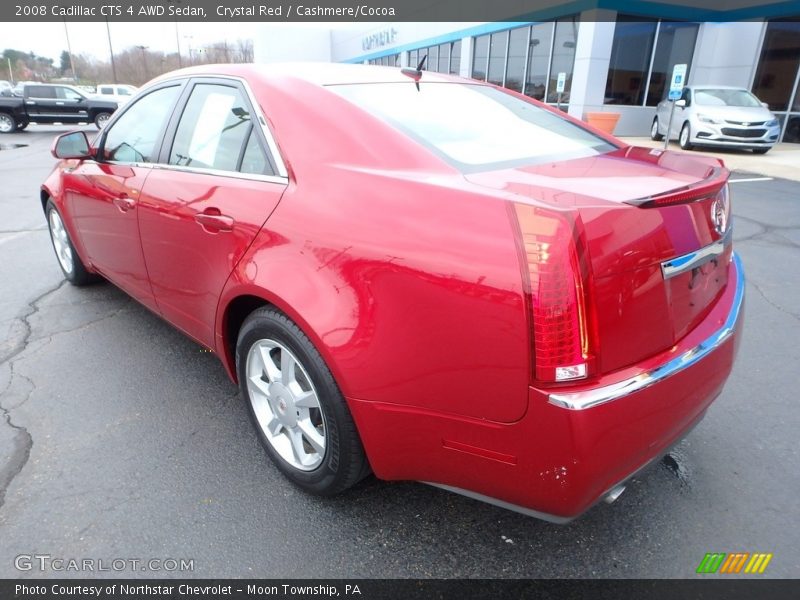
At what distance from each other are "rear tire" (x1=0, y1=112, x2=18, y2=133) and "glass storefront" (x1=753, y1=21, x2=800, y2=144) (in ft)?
87.3

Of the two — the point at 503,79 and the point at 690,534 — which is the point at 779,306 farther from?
the point at 503,79

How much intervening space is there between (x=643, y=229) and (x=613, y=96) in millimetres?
18567

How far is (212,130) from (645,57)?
1887 cm

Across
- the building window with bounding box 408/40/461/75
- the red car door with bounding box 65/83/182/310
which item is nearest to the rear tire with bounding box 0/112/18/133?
the building window with bounding box 408/40/461/75

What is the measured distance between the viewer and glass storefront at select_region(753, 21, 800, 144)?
15516 mm

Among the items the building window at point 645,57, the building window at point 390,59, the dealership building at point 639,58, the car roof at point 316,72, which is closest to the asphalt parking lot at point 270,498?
the car roof at point 316,72

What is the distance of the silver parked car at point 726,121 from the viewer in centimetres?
1294

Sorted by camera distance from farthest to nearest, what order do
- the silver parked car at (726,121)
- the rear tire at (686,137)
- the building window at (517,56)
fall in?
the building window at (517,56), the rear tire at (686,137), the silver parked car at (726,121)

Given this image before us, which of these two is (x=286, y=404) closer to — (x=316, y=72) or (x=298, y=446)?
(x=298, y=446)

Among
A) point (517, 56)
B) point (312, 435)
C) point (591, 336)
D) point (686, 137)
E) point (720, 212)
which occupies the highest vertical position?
point (517, 56)

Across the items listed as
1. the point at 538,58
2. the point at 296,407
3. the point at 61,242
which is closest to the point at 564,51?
the point at 538,58

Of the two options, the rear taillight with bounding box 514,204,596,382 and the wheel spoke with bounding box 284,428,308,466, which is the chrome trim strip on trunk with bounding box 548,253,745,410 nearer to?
the rear taillight with bounding box 514,204,596,382

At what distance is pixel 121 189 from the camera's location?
300 centimetres

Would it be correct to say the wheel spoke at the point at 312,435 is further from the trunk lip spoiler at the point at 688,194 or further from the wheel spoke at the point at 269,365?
the trunk lip spoiler at the point at 688,194
